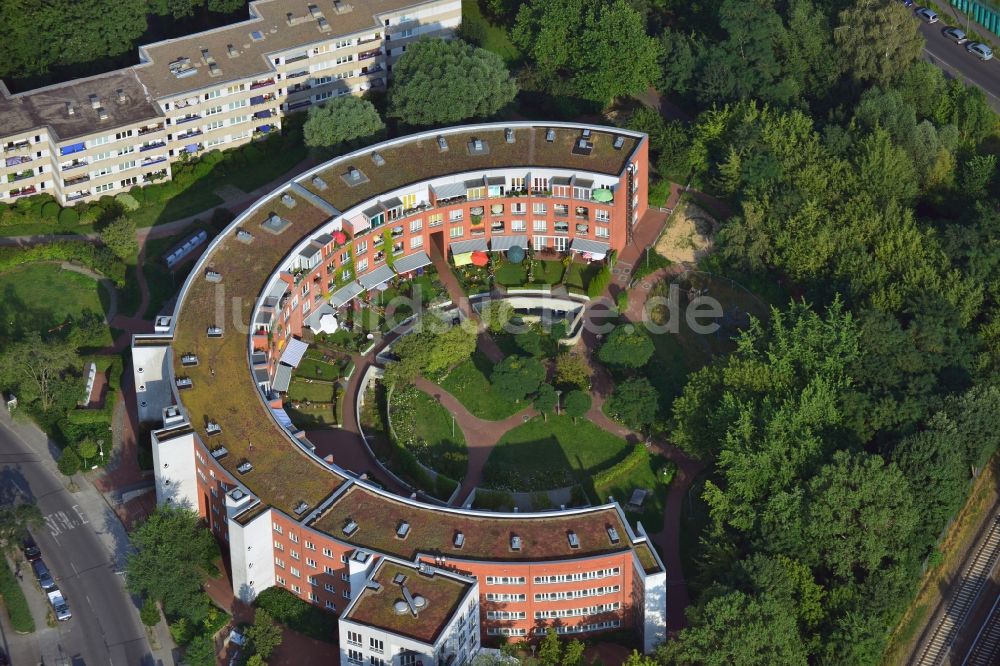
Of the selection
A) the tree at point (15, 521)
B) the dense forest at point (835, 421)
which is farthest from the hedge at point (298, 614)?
the dense forest at point (835, 421)

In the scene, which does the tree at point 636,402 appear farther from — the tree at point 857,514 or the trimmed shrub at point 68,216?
the trimmed shrub at point 68,216

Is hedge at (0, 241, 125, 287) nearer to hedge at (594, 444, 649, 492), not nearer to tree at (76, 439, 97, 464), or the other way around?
tree at (76, 439, 97, 464)

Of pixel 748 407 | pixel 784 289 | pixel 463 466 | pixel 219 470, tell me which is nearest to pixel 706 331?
pixel 784 289

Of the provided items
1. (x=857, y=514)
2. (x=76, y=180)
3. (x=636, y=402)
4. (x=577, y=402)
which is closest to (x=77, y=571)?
(x=577, y=402)

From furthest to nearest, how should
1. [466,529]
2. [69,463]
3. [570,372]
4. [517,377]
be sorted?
1. [570,372]
2. [517,377]
3. [69,463]
4. [466,529]

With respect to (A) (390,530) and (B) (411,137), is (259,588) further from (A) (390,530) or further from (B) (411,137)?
(B) (411,137)

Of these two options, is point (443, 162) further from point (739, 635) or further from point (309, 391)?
point (739, 635)

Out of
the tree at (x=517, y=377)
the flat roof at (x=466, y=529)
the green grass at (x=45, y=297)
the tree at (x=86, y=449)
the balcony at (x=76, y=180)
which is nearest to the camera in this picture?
the flat roof at (x=466, y=529)
